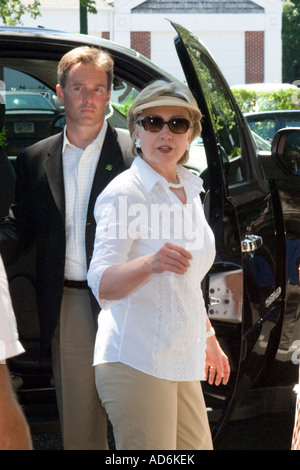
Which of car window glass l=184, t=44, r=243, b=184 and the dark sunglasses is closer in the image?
the dark sunglasses

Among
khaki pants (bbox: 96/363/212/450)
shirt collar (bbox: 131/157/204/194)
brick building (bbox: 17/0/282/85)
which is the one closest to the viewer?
khaki pants (bbox: 96/363/212/450)

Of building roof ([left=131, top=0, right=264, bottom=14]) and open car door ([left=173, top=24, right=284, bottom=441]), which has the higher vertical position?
building roof ([left=131, top=0, right=264, bottom=14])

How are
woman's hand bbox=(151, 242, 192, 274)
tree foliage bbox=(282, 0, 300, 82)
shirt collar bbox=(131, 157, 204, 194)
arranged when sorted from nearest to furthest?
woman's hand bbox=(151, 242, 192, 274), shirt collar bbox=(131, 157, 204, 194), tree foliage bbox=(282, 0, 300, 82)

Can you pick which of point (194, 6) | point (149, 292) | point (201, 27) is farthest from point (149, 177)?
point (194, 6)

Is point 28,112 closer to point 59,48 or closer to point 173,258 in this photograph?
point 59,48

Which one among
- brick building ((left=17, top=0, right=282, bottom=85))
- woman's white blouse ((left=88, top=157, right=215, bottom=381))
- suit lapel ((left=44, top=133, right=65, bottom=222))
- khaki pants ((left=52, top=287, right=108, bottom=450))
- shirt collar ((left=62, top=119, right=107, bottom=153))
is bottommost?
khaki pants ((left=52, top=287, right=108, bottom=450))

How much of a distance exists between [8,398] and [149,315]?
966 millimetres

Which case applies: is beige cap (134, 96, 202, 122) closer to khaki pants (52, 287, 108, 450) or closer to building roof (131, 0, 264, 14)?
khaki pants (52, 287, 108, 450)

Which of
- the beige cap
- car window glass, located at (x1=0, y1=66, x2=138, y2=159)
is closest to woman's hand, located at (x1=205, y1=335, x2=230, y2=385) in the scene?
the beige cap

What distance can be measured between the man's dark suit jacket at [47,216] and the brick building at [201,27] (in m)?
32.4

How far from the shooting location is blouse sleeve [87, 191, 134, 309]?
2461 millimetres

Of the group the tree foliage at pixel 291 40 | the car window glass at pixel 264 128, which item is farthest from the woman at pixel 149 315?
the tree foliage at pixel 291 40

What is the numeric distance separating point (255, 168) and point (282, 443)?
4.55 ft

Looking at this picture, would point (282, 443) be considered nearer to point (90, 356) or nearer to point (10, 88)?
point (90, 356)
